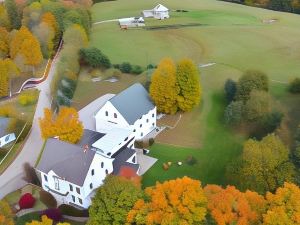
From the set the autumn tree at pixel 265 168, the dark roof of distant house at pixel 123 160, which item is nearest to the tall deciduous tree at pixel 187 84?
the dark roof of distant house at pixel 123 160

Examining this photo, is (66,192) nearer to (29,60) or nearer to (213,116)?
(213,116)

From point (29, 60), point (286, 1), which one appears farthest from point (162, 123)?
point (286, 1)

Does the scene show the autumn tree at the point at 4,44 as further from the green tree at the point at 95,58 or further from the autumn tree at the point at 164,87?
the autumn tree at the point at 164,87

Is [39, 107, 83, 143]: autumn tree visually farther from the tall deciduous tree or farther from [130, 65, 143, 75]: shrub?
[130, 65, 143, 75]: shrub

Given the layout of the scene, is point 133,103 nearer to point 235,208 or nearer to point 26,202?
point 26,202

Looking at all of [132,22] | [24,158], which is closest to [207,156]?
[24,158]

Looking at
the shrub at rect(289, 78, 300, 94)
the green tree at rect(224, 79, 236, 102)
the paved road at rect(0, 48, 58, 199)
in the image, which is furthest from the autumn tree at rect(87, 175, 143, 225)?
the shrub at rect(289, 78, 300, 94)
